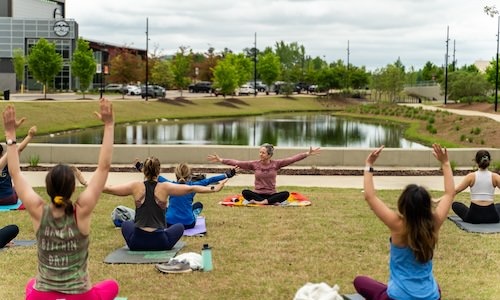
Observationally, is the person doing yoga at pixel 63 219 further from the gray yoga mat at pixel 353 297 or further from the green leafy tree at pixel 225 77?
the green leafy tree at pixel 225 77

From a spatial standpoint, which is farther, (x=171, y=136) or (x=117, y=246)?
→ (x=171, y=136)

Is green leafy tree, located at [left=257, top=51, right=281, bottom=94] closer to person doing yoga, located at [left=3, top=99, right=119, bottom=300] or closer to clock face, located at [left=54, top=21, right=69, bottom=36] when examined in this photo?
clock face, located at [left=54, top=21, right=69, bottom=36]

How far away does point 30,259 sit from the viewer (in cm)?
880

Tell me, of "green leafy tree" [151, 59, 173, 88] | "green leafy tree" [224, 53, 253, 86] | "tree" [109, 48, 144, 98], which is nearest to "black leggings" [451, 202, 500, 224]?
"green leafy tree" [151, 59, 173, 88]

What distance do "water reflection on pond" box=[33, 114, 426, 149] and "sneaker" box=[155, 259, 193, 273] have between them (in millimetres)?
26314

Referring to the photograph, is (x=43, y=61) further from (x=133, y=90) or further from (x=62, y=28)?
(x=62, y=28)

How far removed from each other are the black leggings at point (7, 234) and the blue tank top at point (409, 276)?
5.61 meters

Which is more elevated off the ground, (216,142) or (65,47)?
(65,47)

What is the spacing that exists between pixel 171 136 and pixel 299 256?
3188cm

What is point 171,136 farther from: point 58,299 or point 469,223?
point 58,299

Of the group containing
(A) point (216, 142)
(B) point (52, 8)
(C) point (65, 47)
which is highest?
(B) point (52, 8)

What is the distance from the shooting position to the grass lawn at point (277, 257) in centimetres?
758

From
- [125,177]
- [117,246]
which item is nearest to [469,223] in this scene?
[117,246]

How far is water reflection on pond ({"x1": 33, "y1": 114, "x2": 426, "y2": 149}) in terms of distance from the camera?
36.3 metres
